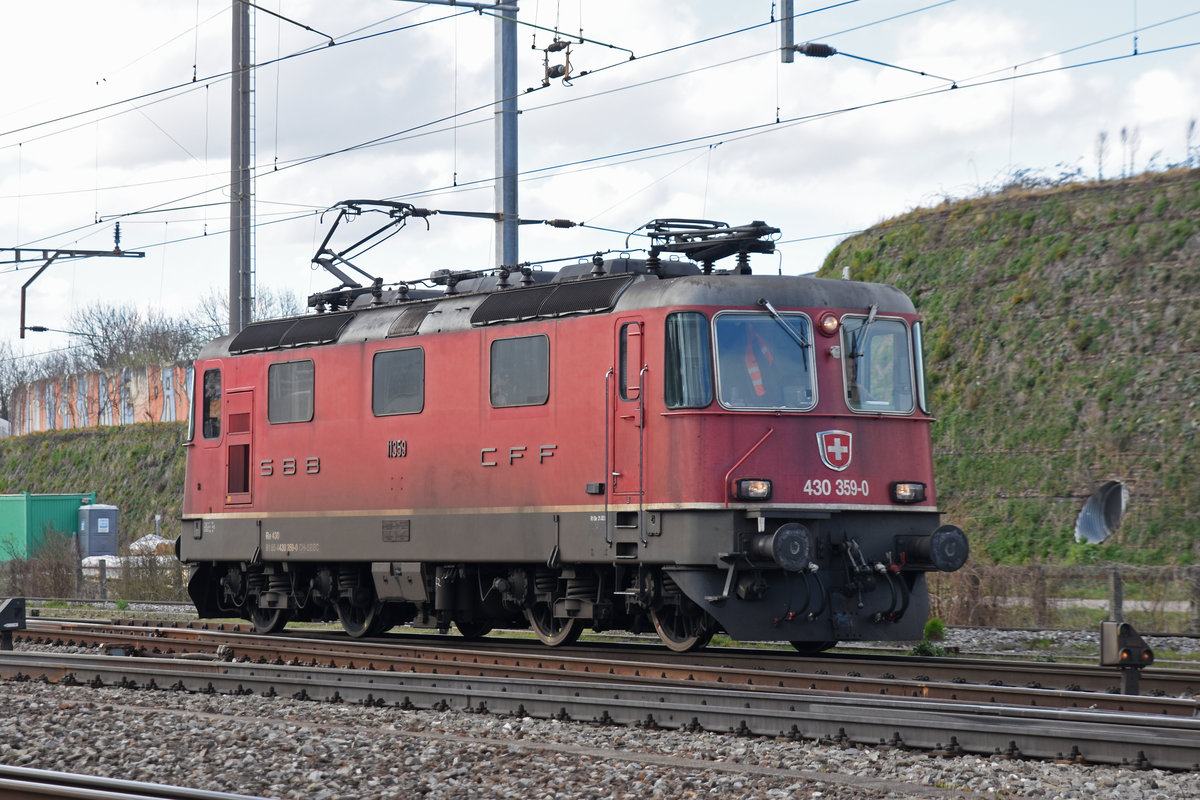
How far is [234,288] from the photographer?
994 inches

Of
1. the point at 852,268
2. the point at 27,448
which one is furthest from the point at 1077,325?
the point at 27,448

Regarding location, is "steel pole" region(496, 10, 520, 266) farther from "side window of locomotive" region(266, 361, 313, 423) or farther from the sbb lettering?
the sbb lettering

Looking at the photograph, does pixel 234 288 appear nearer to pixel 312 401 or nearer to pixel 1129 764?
pixel 312 401

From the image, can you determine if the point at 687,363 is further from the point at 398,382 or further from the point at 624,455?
the point at 398,382

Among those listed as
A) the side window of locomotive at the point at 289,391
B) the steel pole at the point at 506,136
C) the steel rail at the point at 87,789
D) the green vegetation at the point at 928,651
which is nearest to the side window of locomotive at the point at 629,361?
the green vegetation at the point at 928,651

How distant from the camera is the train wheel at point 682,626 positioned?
1369 centimetres

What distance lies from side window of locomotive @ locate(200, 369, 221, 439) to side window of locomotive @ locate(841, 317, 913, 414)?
356 inches

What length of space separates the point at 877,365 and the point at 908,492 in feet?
4.22

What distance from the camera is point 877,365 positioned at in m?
14.1

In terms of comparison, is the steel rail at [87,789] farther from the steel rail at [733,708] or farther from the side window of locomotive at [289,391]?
the side window of locomotive at [289,391]

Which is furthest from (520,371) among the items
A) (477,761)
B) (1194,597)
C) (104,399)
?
(104,399)

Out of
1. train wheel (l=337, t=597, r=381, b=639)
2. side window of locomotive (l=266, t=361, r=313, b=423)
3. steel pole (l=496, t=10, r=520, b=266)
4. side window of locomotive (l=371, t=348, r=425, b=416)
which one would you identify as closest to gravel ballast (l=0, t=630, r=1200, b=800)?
side window of locomotive (l=371, t=348, r=425, b=416)

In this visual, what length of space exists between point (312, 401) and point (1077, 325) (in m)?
17.8

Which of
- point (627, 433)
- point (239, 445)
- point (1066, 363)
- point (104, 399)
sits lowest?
point (627, 433)
